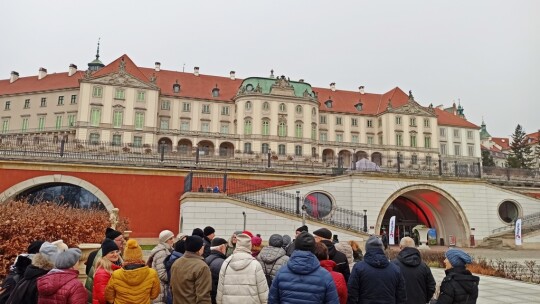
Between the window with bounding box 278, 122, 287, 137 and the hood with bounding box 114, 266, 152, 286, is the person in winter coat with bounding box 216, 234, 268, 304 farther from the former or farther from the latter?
the window with bounding box 278, 122, 287, 137

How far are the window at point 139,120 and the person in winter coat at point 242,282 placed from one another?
49.4m

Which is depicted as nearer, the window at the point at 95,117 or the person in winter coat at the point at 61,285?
the person in winter coat at the point at 61,285

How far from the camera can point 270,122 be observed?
53.8m

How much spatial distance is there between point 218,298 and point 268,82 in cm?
5208

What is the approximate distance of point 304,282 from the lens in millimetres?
3873

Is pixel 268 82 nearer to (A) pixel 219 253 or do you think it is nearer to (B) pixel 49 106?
(B) pixel 49 106

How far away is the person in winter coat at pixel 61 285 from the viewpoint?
4012 mm

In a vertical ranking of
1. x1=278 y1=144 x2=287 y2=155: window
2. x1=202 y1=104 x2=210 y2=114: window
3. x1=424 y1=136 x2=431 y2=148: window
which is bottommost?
x1=278 y1=144 x2=287 y2=155: window

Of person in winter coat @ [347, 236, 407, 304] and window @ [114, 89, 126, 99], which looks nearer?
person in winter coat @ [347, 236, 407, 304]

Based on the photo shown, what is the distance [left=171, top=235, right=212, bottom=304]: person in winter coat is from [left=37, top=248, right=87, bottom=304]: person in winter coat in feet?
3.34

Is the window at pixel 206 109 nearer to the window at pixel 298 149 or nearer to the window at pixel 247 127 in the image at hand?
the window at pixel 247 127

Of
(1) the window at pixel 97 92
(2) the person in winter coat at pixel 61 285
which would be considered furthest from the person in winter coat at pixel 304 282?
(1) the window at pixel 97 92

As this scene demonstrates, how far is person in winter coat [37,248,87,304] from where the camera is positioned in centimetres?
401

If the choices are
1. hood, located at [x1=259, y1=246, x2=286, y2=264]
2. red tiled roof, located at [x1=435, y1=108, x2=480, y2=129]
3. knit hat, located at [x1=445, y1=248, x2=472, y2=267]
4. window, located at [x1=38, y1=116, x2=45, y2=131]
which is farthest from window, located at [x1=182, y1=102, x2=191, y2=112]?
knit hat, located at [x1=445, y1=248, x2=472, y2=267]
